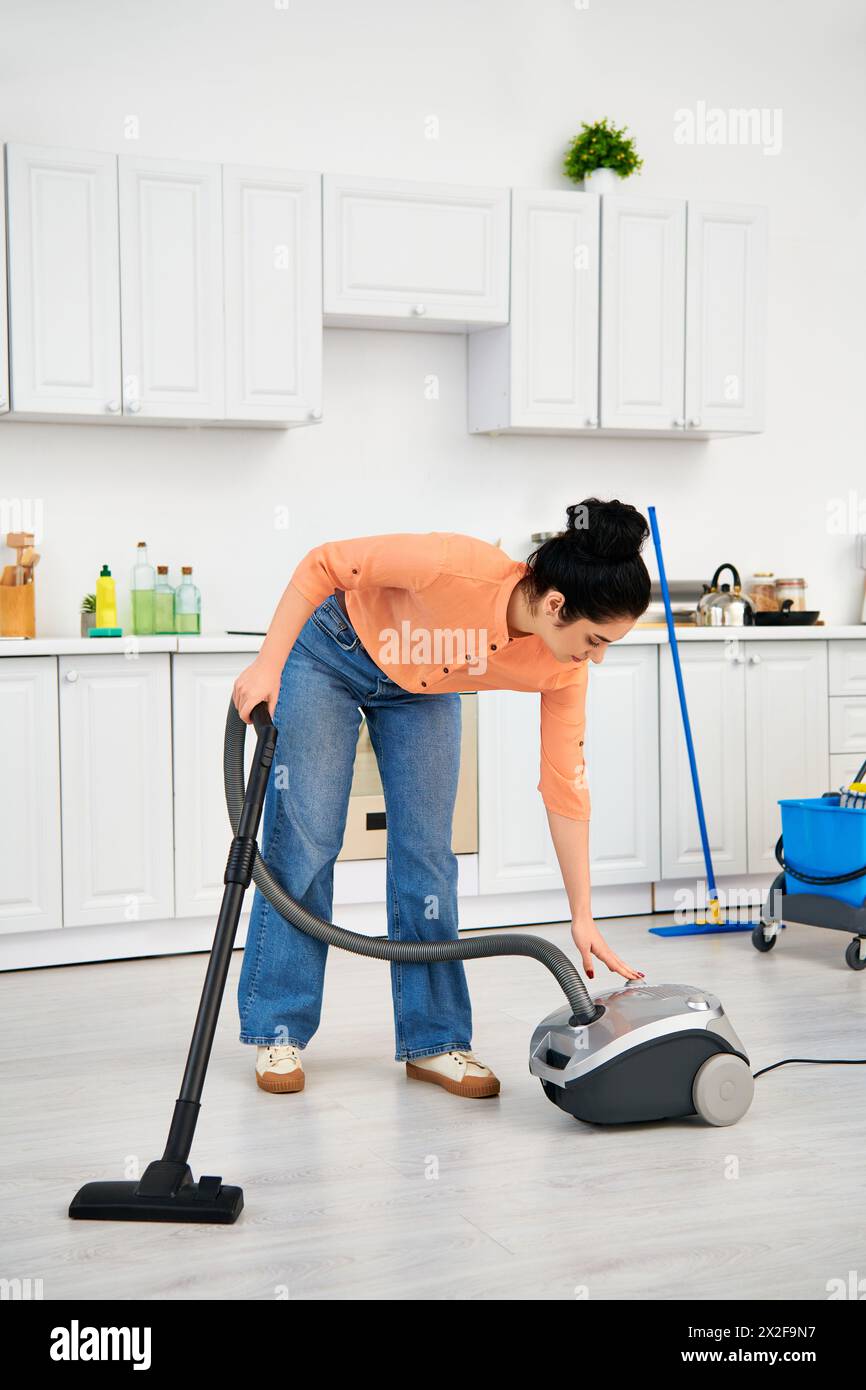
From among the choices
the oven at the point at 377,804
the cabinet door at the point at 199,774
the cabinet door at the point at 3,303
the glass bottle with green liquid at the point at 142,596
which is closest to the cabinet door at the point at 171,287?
the cabinet door at the point at 3,303

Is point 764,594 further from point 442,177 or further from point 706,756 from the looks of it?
point 442,177

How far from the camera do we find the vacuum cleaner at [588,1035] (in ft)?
6.44

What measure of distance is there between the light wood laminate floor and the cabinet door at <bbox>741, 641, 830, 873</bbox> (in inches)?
40.1

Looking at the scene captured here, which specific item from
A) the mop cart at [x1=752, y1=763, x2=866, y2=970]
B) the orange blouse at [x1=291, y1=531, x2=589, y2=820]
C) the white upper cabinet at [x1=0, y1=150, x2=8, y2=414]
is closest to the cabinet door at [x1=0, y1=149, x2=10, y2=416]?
the white upper cabinet at [x1=0, y1=150, x2=8, y2=414]

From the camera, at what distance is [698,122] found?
4625 mm

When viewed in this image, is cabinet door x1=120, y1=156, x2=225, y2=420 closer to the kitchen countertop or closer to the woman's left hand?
the kitchen countertop

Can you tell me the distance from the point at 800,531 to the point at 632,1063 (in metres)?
3.07

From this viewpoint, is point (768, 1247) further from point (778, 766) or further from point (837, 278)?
point (837, 278)

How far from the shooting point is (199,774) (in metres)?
3.56

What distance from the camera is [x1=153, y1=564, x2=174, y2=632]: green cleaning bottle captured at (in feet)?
12.7

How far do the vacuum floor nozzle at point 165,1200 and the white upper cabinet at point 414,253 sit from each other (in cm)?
254

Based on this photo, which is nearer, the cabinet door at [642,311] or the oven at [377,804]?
the oven at [377,804]

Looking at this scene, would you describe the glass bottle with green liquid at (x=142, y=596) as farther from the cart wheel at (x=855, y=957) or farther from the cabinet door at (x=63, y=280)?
the cart wheel at (x=855, y=957)
